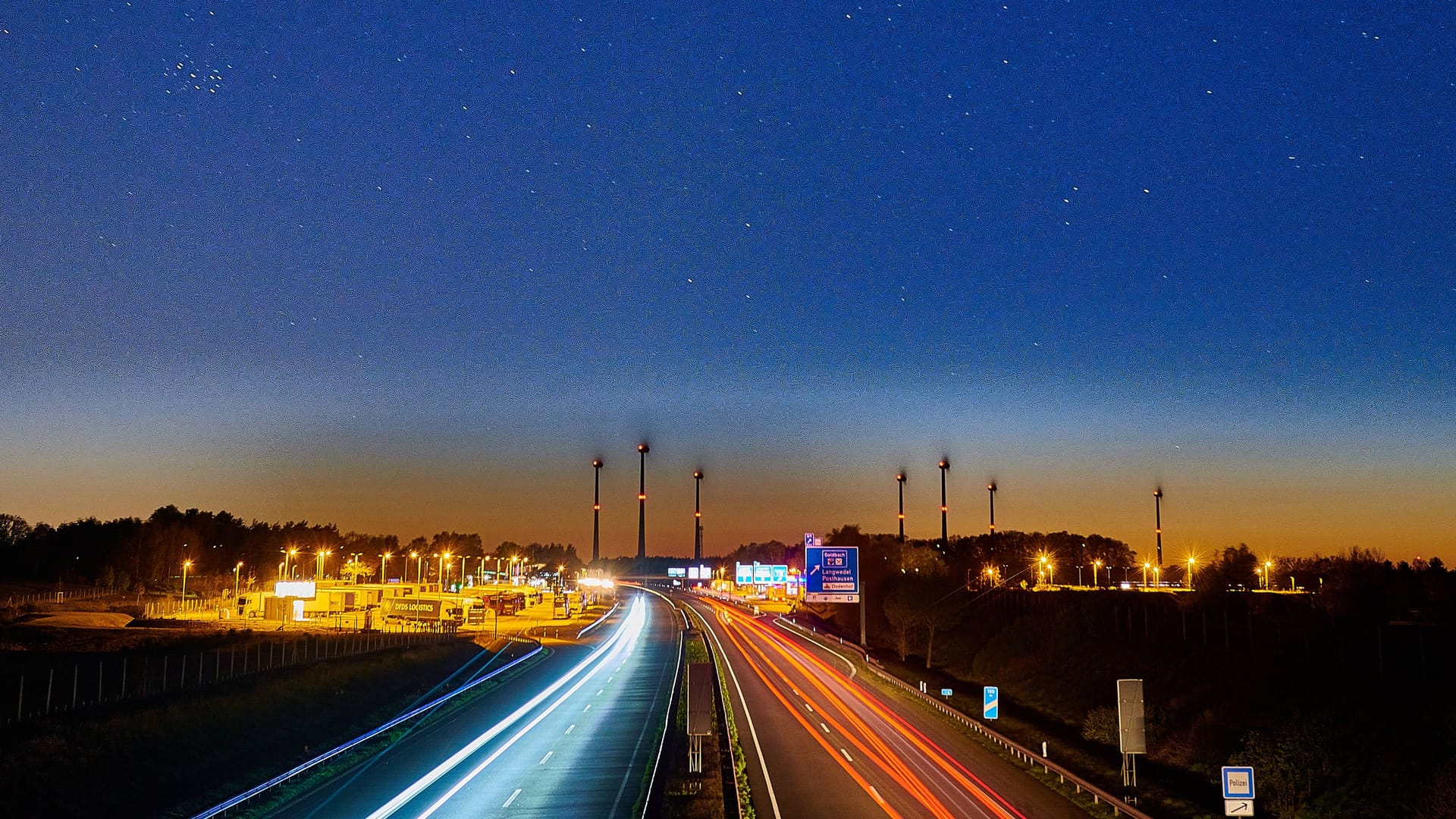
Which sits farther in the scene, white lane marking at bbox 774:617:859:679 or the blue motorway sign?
white lane marking at bbox 774:617:859:679

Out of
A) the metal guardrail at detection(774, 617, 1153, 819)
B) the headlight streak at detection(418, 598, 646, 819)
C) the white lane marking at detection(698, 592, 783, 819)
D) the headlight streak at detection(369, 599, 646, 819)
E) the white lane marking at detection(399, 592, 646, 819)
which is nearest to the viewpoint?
the white lane marking at detection(399, 592, 646, 819)

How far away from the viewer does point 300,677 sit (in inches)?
2255

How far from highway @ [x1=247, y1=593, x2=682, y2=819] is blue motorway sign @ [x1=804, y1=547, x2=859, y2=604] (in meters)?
13.4

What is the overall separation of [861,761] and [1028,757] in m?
7.65

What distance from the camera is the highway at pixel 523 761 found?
35.4 m

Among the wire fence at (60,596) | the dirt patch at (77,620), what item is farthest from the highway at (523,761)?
the wire fence at (60,596)

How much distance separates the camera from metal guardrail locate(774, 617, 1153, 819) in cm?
3484

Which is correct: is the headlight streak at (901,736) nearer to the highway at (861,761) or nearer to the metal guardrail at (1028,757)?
the highway at (861,761)

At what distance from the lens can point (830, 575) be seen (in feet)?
242

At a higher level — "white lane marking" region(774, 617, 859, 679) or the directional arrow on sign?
the directional arrow on sign

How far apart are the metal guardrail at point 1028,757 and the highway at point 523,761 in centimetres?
1703

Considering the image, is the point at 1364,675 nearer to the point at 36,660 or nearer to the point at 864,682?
the point at 864,682

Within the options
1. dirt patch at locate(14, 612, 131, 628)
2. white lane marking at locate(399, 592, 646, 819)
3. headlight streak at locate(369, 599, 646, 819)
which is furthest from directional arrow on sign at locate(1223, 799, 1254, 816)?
dirt patch at locate(14, 612, 131, 628)

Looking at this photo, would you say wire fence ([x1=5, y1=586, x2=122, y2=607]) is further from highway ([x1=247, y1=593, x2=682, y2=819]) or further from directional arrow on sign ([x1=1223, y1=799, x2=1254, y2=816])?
directional arrow on sign ([x1=1223, y1=799, x2=1254, y2=816])
